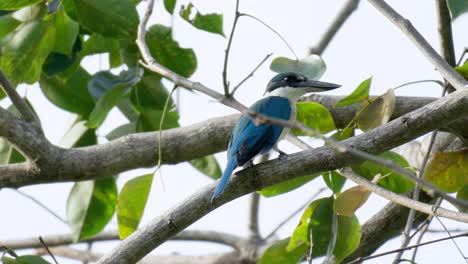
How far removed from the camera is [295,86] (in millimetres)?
4625

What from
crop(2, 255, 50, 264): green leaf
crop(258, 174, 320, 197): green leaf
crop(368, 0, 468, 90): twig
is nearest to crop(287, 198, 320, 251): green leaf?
crop(258, 174, 320, 197): green leaf

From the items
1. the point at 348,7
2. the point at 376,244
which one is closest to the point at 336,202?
the point at 376,244

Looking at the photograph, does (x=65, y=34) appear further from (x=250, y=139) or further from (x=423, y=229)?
(x=423, y=229)

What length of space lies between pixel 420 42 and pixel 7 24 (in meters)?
1.80

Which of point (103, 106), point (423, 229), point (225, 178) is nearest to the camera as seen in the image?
point (225, 178)

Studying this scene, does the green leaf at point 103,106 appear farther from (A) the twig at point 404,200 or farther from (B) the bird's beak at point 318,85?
(A) the twig at point 404,200

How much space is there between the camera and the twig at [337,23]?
254 inches

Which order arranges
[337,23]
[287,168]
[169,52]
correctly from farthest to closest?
[337,23], [169,52], [287,168]

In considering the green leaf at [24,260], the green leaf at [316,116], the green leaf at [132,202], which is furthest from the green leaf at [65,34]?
the green leaf at [24,260]

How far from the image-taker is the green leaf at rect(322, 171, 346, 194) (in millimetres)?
3869

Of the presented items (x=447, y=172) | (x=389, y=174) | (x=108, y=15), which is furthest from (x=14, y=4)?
(x=447, y=172)

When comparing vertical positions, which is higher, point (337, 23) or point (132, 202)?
point (337, 23)

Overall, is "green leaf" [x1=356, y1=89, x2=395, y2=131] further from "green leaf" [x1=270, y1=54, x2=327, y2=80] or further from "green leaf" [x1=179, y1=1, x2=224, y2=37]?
"green leaf" [x1=179, y1=1, x2=224, y2=37]

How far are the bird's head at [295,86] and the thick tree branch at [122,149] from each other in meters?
0.15
